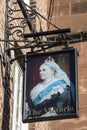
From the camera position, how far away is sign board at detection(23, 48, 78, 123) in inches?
312

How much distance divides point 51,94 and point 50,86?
162 millimetres

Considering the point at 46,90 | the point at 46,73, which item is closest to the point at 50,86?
the point at 46,90

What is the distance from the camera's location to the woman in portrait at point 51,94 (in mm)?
7938

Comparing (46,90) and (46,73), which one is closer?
(46,90)

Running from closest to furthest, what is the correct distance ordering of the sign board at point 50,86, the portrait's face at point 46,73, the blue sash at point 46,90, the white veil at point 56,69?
the sign board at point 50,86 → the blue sash at point 46,90 → the white veil at point 56,69 → the portrait's face at point 46,73

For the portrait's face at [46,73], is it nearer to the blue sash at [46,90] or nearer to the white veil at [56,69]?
the white veil at [56,69]

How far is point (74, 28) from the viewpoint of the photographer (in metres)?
14.8

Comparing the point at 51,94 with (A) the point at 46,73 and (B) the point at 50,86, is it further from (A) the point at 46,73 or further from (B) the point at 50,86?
(A) the point at 46,73

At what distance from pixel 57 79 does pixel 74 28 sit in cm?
676

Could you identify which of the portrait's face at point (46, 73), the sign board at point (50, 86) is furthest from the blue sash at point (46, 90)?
the portrait's face at point (46, 73)

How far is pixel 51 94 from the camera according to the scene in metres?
8.05

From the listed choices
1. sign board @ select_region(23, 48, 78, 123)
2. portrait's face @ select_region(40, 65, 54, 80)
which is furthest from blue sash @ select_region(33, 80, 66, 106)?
portrait's face @ select_region(40, 65, 54, 80)

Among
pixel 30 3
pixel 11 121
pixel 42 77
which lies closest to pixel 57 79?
pixel 42 77

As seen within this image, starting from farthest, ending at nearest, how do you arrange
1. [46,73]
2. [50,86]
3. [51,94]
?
[46,73] → [50,86] → [51,94]
